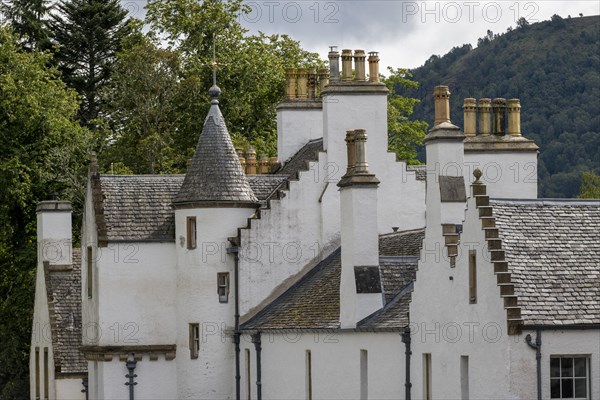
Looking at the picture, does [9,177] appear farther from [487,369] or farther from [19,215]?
[487,369]

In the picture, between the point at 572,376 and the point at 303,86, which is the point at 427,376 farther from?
the point at 303,86

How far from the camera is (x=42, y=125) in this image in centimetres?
8262

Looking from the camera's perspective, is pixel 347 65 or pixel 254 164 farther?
pixel 254 164

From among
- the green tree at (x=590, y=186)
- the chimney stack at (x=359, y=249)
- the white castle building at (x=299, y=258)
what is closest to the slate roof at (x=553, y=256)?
the white castle building at (x=299, y=258)

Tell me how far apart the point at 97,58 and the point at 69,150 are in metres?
16.8

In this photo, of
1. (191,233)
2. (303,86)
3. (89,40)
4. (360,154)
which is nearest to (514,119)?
(360,154)

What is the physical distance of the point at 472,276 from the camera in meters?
42.7

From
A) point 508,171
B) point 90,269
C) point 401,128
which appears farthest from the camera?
point 401,128

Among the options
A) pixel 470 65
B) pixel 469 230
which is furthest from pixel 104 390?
pixel 470 65

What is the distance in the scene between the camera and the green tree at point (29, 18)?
9644 cm

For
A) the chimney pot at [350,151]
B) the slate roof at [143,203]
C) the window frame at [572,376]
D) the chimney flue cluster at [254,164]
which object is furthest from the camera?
the chimney flue cluster at [254,164]

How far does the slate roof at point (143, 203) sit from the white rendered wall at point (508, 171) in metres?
7.87

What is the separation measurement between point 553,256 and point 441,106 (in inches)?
266

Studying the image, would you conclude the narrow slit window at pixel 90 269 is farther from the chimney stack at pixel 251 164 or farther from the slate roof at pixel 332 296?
the chimney stack at pixel 251 164
